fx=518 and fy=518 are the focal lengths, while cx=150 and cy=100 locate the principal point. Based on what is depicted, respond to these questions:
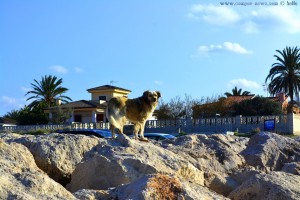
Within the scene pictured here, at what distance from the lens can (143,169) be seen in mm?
5055

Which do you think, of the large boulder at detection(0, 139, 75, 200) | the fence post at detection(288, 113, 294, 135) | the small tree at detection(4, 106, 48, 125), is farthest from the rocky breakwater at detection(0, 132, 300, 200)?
the small tree at detection(4, 106, 48, 125)

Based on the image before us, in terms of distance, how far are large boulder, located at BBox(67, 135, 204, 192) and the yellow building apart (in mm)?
52628

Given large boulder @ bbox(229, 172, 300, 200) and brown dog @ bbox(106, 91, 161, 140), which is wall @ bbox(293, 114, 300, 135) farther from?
large boulder @ bbox(229, 172, 300, 200)

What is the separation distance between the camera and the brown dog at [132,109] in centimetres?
1085

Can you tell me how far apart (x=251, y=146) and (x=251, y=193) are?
3584 mm

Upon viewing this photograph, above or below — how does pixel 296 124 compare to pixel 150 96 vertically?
below

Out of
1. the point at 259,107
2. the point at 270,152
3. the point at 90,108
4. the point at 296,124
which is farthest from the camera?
the point at 90,108

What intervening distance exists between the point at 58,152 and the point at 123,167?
63.2 inches

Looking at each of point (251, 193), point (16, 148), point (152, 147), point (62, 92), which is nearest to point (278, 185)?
point (251, 193)

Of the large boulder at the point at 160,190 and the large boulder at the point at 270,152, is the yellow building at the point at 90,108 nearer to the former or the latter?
the large boulder at the point at 270,152

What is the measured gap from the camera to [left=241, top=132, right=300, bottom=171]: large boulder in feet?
25.0

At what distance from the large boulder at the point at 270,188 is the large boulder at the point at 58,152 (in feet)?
7.31

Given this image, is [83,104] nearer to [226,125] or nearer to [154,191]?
[226,125]

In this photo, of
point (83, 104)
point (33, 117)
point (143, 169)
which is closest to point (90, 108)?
point (83, 104)
